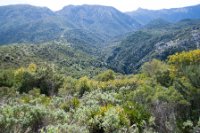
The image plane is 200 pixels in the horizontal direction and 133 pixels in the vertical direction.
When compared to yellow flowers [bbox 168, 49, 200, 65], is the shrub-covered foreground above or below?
above

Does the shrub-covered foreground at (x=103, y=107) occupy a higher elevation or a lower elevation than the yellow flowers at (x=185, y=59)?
higher

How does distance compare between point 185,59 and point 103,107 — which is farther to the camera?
point 185,59

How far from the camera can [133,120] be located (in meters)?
28.2

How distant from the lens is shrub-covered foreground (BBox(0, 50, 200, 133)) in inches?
866

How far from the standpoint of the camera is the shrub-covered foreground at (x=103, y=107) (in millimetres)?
22006

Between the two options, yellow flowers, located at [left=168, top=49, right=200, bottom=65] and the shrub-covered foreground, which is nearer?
the shrub-covered foreground

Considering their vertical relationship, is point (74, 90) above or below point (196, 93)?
below

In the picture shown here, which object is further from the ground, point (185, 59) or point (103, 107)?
point (103, 107)

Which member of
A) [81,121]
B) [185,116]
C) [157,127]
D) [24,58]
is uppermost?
[81,121]

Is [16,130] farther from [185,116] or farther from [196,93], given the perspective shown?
[196,93]

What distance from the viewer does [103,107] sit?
26344 millimetres

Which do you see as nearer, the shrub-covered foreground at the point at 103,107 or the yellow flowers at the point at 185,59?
the shrub-covered foreground at the point at 103,107

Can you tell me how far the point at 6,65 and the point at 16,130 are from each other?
12500 centimetres

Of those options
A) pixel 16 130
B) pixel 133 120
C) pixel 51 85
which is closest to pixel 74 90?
pixel 51 85
